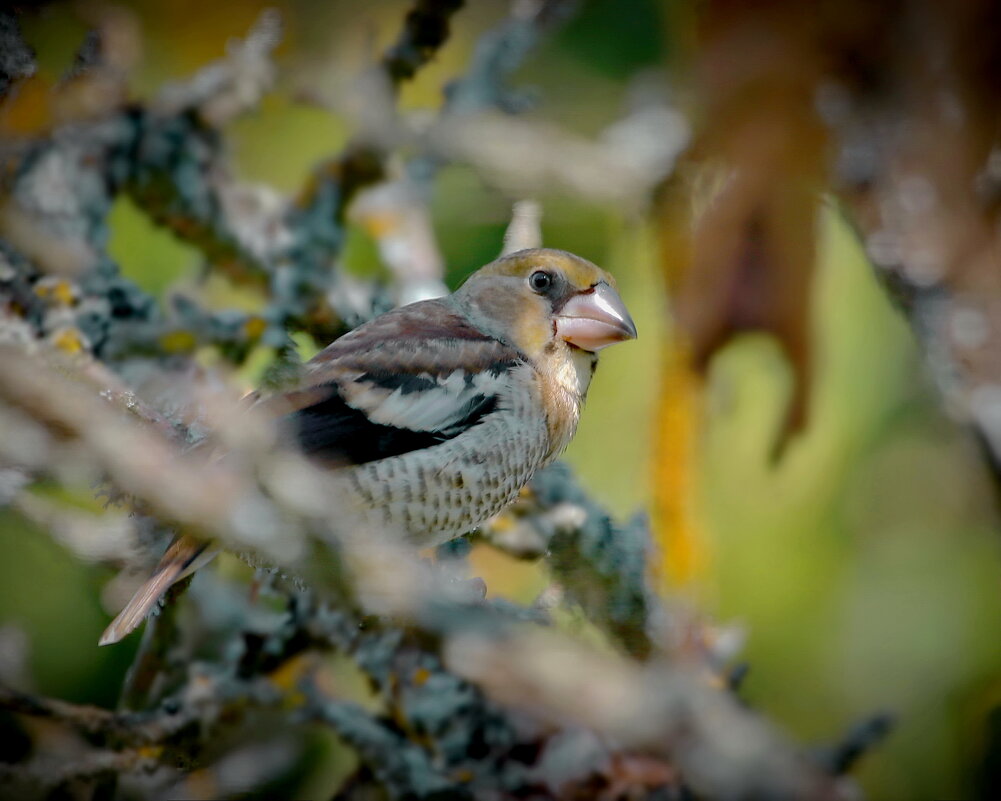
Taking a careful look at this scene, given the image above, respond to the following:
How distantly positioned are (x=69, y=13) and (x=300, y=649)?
36.9 inches

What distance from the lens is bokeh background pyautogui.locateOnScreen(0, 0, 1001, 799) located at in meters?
1.25

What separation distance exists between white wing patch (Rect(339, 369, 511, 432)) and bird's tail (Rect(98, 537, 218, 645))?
16cm

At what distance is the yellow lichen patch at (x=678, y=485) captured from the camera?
121cm

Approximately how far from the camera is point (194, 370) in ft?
3.17

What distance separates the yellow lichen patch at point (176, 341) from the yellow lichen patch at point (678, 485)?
559 mm

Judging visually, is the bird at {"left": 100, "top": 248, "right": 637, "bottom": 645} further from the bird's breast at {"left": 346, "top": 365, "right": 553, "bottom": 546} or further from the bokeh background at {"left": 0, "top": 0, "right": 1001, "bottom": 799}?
the bokeh background at {"left": 0, "top": 0, "right": 1001, "bottom": 799}

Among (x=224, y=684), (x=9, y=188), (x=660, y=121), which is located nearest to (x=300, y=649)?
(x=224, y=684)

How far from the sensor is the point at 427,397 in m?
0.72

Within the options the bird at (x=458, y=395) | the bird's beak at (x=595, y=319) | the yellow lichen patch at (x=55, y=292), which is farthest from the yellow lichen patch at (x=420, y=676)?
the yellow lichen patch at (x=55, y=292)

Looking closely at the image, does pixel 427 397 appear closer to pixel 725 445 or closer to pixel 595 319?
pixel 595 319

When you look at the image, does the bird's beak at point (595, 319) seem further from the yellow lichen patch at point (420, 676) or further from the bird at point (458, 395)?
the yellow lichen patch at point (420, 676)

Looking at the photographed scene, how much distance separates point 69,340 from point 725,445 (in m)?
0.97

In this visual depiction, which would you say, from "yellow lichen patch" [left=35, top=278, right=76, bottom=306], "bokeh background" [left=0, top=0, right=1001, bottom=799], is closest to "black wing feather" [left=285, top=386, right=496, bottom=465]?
"yellow lichen patch" [left=35, top=278, right=76, bottom=306]

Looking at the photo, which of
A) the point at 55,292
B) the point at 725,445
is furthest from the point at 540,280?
the point at 725,445
